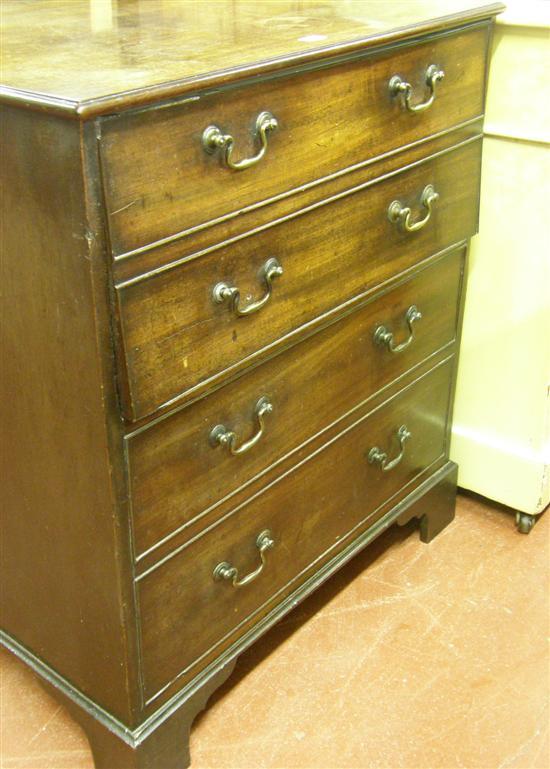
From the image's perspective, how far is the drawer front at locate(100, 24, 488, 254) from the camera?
115 cm

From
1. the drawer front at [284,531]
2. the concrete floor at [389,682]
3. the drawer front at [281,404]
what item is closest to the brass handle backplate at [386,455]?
the drawer front at [284,531]

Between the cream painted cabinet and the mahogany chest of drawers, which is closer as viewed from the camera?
the mahogany chest of drawers

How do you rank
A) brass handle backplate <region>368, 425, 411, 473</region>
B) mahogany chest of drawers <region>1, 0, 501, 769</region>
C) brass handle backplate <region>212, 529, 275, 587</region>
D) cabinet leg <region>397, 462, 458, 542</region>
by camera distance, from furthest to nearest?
1. cabinet leg <region>397, 462, 458, 542</region>
2. brass handle backplate <region>368, 425, 411, 473</region>
3. brass handle backplate <region>212, 529, 275, 587</region>
4. mahogany chest of drawers <region>1, 0, 501, 769</region>

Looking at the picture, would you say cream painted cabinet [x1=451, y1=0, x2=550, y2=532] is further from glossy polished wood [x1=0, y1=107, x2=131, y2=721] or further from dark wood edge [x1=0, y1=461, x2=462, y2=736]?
glossy polished wood [x1=0, y1=107, x2=131, y2=721]

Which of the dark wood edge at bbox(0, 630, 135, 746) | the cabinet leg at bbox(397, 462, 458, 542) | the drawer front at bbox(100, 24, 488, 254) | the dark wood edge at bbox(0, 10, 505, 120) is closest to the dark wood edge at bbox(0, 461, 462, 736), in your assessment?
the dark wood edge at bbox(0, 630, 135, 746)

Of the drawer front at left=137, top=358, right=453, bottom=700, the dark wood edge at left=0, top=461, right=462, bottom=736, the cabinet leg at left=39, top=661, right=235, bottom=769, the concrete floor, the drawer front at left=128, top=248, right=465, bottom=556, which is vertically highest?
the drawer front at left=128, top=248, right=465, bottom=556

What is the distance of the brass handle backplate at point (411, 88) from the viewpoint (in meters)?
1.52

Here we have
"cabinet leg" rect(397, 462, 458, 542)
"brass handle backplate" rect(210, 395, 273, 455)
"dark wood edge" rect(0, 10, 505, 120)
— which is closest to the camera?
"dark wood edge" rect(0, 10, 505, 120)

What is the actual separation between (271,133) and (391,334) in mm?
546

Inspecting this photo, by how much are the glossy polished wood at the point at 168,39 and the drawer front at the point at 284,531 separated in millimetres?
674

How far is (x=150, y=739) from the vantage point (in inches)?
59.1

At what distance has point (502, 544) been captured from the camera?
7.04ft

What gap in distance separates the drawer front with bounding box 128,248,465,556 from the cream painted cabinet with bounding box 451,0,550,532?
0.13 metres

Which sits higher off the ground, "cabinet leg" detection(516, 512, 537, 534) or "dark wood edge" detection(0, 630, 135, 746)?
"dark wood edge" detection(0, 630, 135, 746)
